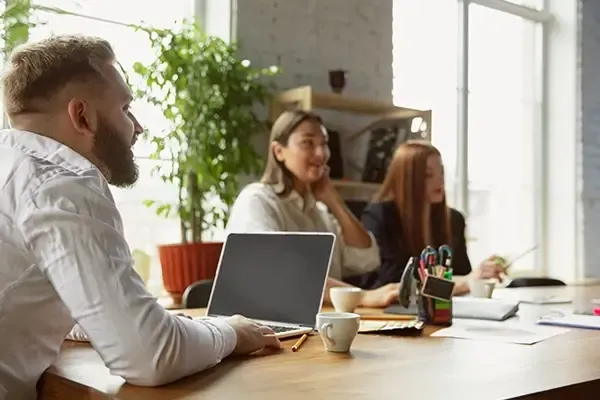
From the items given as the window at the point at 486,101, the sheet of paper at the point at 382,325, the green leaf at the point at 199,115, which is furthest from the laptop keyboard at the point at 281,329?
the window at the point at 486,101

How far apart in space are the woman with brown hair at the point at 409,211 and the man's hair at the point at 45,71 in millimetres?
1894

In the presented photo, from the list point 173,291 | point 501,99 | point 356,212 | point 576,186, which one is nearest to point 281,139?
point 173,291

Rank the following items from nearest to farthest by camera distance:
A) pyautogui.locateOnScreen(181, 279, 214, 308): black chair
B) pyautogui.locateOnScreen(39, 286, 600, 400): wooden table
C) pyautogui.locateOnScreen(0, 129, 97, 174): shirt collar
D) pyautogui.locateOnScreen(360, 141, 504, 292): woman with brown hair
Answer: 1. pyautogui.locateOnScreen(39, 286, 600, 400): wooden table
2. pyautogui.locateOnScreen(0, 129, 97, 174): shirt collar
3. pyautogui.locateOnScreen(181, 279, 214, 308): black chair
4. pyautogui.locateOnScreen(360, 141, 504, 292): woman with brown hair

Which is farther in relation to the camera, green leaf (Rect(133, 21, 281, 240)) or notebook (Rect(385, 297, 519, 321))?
green leaf (Rect(133, 21, 281, 240))

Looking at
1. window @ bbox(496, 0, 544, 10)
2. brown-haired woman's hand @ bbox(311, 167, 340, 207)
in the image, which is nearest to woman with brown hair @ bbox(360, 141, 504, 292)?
brown-haired woman's hand @ bbox(311, 167, 340, 207)

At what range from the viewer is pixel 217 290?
5.77 ft

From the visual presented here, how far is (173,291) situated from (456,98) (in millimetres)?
2637

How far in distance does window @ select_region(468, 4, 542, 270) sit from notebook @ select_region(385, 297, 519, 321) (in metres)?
3.17

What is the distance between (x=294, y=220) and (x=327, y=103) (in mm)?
1230

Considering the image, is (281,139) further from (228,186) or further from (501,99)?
(501,99)

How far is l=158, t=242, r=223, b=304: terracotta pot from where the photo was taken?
3100mm

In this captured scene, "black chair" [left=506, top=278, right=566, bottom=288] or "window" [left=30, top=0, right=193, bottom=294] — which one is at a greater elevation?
"window" [left=30, top=0, right=193, bottom=294]

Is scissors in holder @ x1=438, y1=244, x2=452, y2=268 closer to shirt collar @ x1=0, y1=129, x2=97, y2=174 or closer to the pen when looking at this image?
the pen

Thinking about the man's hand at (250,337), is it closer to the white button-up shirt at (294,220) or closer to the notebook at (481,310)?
the notebook at (481,310)
